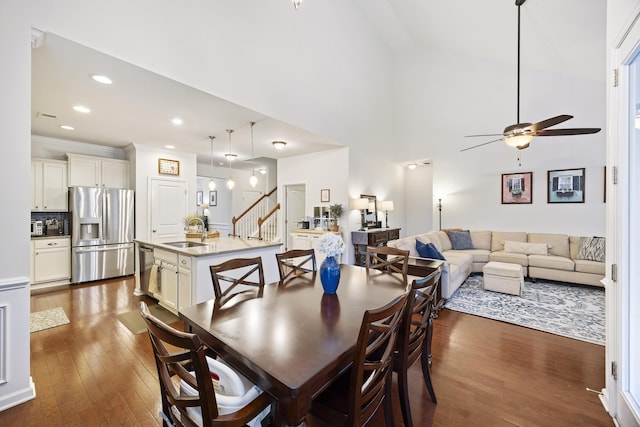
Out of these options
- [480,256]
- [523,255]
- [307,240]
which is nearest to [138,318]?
[307,240]

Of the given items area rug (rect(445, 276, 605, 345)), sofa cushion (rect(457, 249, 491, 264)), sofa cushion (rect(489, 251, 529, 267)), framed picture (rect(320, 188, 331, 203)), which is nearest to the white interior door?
framed picture (rect(320, 188, 331, 203))

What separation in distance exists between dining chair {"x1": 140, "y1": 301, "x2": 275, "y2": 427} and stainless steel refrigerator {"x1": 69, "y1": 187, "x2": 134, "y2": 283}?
16.3 feet

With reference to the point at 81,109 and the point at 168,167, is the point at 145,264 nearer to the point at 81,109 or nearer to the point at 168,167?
the point at 81,109

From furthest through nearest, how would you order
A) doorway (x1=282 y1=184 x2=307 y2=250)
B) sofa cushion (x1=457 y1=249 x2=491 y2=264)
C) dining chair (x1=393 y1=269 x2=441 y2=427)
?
doorway (x1=282 y1=184 x2=307 y2=250)
sofa cushion (x1=457 y1=249 x2=491 y2=264)
dining chair (x1=393 y1=269 x2=441 y2=427)

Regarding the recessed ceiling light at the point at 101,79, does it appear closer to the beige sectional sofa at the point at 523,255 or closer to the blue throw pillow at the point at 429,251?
the beige sectional sofa at the point at 523,255

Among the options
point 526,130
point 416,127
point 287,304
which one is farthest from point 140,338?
point 416,127

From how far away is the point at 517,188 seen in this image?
5797 mm

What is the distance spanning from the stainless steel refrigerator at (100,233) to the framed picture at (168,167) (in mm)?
746

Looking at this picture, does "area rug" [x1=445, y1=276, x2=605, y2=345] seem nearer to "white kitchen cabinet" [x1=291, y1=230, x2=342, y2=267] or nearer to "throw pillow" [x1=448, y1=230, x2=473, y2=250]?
"throw pillow" [x1=448, y1=230, x2=473, y2=250]

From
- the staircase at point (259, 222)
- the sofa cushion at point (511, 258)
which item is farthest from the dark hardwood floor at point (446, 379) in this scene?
the staircase at point (259, 222)

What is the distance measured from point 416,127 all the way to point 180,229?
6.40m

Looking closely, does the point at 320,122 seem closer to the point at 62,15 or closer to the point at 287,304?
the point at 62,15

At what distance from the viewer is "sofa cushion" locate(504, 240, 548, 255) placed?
5111 millimetres

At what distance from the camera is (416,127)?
Answer: 7.07 meters
